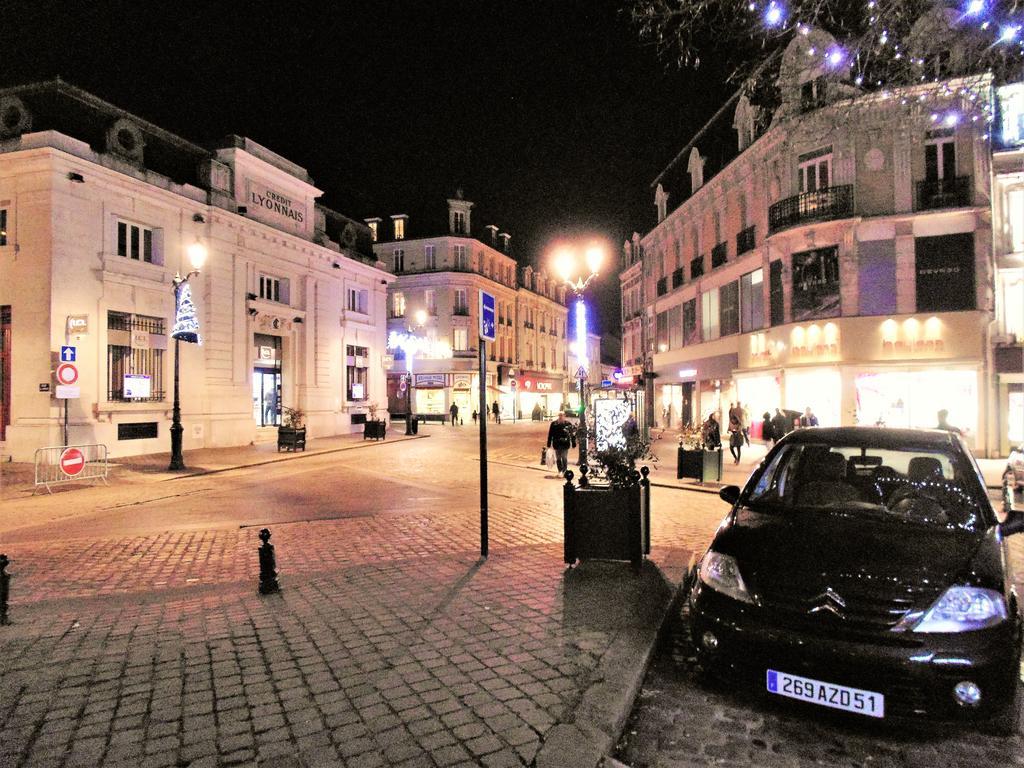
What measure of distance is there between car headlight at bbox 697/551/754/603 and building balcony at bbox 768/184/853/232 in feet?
65.6

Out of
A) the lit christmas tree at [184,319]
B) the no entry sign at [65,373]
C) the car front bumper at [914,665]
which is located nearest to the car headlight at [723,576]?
the car front bumper at [914,665]

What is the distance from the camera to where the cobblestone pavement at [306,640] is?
318 centimetres

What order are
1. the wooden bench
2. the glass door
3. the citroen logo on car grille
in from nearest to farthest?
the citroen logo on car grille < the glass door < the wooden bench

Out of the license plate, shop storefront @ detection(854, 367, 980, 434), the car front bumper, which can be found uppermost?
shop storefront @ detection(854, 367, 980, 434)

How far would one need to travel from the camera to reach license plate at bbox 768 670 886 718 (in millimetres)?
3146

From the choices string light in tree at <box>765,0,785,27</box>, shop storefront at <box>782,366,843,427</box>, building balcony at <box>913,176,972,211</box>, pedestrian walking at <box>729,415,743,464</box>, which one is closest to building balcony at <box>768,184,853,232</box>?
building balcony at <box>913,176,972,211</box>

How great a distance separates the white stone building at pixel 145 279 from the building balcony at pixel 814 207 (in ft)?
63.8

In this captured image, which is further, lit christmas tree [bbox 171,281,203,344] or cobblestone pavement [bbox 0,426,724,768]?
lit christmas tree [bbox 171,281,203,344]

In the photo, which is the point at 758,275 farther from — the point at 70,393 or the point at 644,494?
the point at 70,393

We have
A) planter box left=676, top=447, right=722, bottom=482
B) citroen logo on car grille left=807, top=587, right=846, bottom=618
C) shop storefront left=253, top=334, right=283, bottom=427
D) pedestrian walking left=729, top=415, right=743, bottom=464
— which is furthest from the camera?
shop storefront left=253, top=334, right=283, bottom=427

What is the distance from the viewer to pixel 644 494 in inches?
253

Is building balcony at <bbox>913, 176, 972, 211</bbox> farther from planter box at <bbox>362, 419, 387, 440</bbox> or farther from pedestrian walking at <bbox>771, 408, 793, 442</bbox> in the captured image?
planter box at <bbox>362, 419, 387, 440</bbox>

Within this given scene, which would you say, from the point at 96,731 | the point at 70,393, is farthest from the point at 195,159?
the point at 96,731

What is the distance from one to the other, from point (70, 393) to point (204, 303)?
9.06 meters
